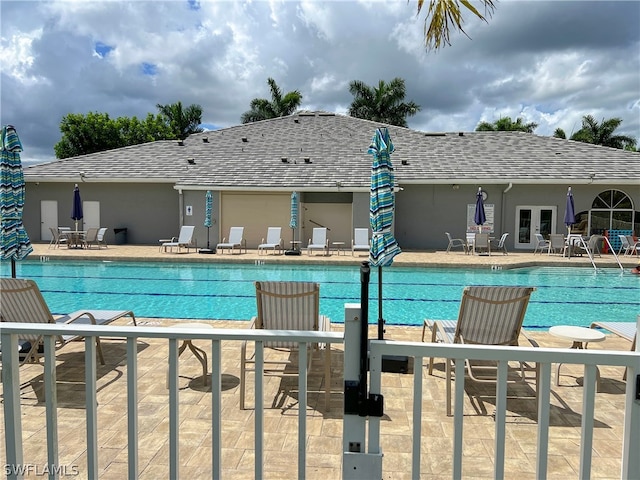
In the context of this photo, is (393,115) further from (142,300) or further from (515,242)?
(142,300)

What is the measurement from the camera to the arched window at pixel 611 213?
19.4 metres

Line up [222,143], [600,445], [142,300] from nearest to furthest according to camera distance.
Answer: [600,445]
[142,300]
[222,143]

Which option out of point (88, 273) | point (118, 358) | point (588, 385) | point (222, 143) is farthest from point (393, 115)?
point (588, 385)

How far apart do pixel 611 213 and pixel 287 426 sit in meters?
21.0

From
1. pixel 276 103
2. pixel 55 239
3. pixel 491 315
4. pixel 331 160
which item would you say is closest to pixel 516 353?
pixel 491 315

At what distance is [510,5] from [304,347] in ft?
20.0

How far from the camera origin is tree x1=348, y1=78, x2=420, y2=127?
1244 inches

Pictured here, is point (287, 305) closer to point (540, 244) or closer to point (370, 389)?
point (370, 389)

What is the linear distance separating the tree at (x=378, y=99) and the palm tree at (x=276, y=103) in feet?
13.9

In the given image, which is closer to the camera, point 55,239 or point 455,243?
point 55,239

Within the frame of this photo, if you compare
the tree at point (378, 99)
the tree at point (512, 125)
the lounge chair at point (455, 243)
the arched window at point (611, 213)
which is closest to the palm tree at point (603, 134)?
the tree at point (512, 125)

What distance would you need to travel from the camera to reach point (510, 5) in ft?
19.7

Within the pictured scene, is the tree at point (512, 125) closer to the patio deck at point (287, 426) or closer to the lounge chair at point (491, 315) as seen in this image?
the patio deck at point (287, 426)

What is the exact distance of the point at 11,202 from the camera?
6492 millimetres
